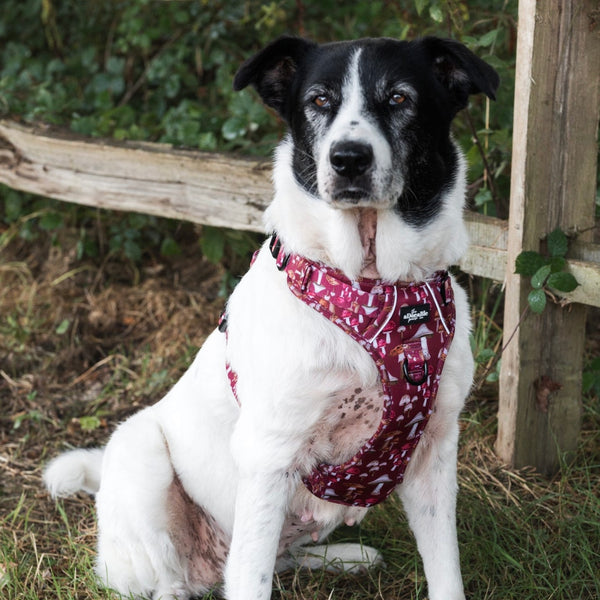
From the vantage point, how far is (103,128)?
182 inches

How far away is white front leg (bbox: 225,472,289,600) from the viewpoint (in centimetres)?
232

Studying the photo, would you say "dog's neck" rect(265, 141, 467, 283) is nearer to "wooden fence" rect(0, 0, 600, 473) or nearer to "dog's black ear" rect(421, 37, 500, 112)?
"dog's black ear" rect(421, 37, 500, 112)

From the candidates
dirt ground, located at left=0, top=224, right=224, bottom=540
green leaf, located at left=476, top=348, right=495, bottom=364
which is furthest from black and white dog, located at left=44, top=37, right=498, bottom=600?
dirt ground, located at left=0, top=224, right=224, bottom=540

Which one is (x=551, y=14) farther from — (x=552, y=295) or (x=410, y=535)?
Result: (x=410, y=535)

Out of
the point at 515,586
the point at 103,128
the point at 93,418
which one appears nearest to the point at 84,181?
the point at 103,128

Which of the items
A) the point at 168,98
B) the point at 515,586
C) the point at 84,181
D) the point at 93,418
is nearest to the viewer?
the point at 515,586

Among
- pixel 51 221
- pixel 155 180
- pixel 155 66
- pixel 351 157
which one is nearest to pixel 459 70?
pixel 351 157

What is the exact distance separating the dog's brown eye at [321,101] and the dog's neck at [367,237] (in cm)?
20

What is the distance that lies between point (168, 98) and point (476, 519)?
364 centimetres

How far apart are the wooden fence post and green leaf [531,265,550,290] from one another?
0.48ft

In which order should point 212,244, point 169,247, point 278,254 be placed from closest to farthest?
point 278,254
point 212,244
point 169,247

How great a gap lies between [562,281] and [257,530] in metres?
1.32

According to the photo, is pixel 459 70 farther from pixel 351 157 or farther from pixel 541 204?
pixel 541 204

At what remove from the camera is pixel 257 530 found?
232 cm
